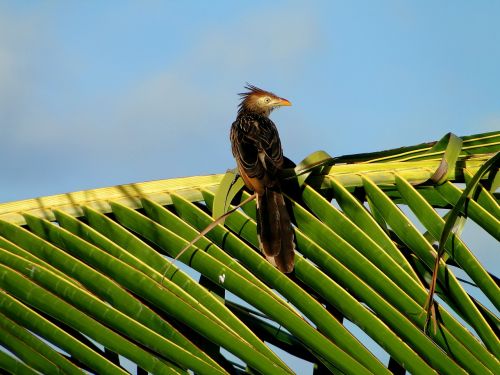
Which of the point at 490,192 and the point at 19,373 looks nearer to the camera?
A: the point at 19,373

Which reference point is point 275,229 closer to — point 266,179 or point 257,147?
point 266,179

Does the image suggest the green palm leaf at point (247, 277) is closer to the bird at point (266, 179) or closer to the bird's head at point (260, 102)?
the bird at point (266, 179)

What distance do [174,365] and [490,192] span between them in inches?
61.9

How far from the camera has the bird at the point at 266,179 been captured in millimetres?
3350

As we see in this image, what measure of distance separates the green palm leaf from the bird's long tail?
5cm

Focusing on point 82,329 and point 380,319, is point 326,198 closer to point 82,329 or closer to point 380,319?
point 380,319

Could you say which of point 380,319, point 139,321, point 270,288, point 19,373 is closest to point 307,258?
point 270,288

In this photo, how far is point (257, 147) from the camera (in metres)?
5.03

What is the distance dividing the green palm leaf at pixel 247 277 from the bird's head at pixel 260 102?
12.7ft

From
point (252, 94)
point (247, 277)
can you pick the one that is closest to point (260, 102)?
point (252, 94)

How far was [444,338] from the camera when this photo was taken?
299cm

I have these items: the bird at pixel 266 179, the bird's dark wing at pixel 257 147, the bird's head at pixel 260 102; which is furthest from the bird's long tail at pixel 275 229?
the bird's head at pixel 260 102

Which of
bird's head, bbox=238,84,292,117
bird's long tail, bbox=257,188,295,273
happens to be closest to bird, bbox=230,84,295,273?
bird's long tail, bbox=257,188,295,273

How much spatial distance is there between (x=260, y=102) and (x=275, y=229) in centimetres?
428
